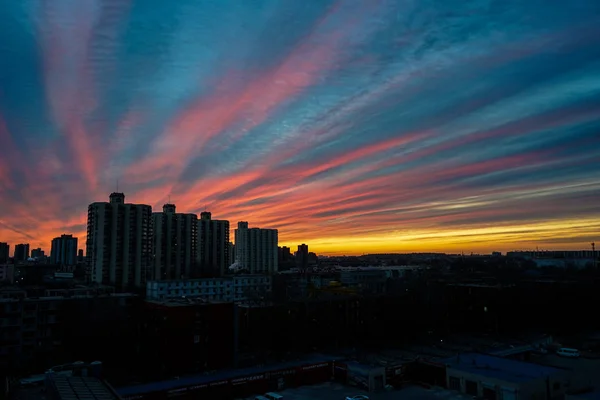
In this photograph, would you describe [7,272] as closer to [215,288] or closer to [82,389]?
[215,288]

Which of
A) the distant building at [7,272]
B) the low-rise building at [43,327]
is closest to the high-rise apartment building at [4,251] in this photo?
the distant building at [7,272]

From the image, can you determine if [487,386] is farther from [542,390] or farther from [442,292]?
[442,292]

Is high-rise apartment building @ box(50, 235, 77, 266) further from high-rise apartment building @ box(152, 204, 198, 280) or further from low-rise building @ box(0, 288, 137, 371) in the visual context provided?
low-rise building @ box(0, 288, 137, 371)

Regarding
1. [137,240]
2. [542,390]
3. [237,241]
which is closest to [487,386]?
[542,390]

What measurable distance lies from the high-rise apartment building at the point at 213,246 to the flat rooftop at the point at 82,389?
2992cm

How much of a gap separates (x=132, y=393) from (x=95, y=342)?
902 centimetres

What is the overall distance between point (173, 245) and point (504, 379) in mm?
31675

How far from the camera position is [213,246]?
4362 centimetres

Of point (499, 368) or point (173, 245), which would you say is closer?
point (499, 368)

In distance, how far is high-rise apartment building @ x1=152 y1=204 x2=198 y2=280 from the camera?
126 ft

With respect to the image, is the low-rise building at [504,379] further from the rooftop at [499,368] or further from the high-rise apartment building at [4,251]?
the high-rise apartment building at [4,251]

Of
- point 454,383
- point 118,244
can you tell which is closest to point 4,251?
point 118,244

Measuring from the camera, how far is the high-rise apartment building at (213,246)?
4225 cm

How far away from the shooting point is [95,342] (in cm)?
1966
